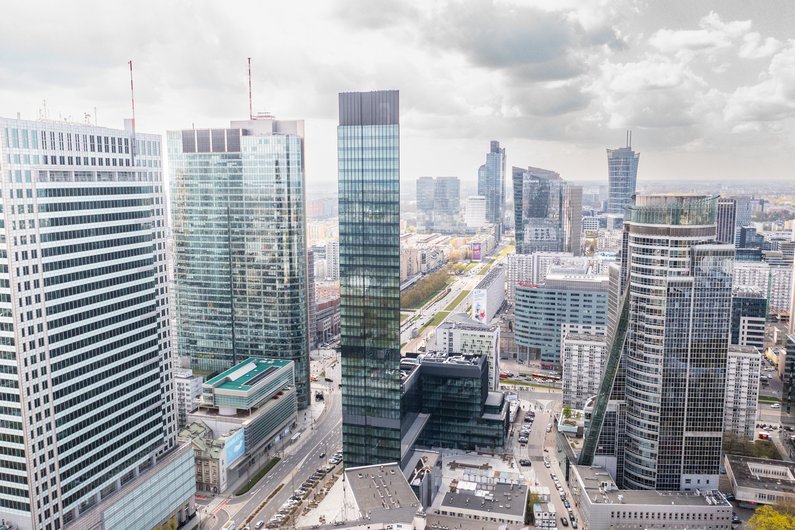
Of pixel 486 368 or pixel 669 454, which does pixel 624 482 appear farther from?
pixel 486 368

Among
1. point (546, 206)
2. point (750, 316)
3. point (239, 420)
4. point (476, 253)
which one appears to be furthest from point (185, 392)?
point (476, 253)

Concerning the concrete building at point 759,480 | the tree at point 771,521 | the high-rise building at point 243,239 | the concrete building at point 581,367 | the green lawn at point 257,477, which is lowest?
the green lawn at point 257,477

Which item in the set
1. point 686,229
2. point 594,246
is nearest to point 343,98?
point 686,229

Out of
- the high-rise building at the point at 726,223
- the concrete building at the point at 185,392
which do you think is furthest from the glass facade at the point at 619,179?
the concrete building at the point at 185,392

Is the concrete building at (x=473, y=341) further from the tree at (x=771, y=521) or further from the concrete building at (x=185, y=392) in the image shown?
the tree at (x=771, y=521)

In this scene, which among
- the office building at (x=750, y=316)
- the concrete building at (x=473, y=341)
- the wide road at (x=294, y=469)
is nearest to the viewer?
the wide road at (x=294, y=469)

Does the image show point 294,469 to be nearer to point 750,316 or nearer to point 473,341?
point 473,341
